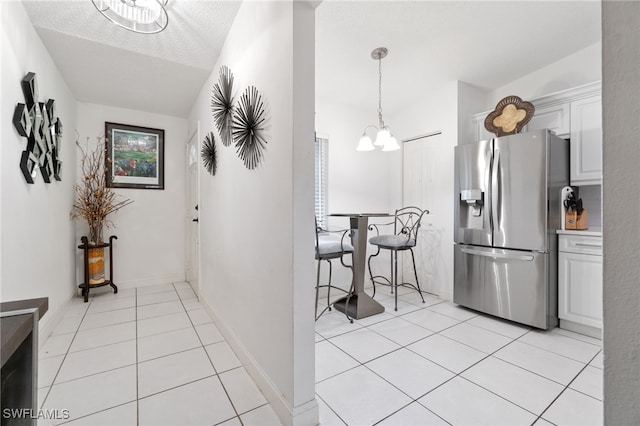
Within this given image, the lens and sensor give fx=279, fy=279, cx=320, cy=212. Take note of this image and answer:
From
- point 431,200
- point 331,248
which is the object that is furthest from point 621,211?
point 431,200

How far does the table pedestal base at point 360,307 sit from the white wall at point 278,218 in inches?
47.5

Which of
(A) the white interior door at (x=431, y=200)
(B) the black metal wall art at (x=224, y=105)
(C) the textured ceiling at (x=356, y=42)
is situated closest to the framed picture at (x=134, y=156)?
(C) the textured ceiling at (x=356, y=42)

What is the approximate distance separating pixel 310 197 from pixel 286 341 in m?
0.75

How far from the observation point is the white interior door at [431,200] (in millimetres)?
3396

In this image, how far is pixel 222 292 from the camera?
2469 millimetres

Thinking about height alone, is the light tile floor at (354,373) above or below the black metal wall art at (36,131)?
below

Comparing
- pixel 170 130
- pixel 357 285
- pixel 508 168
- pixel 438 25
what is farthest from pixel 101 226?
pixel 508 168

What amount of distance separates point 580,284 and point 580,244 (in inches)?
13.7

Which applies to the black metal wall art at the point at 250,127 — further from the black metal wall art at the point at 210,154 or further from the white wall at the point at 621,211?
the white wall at the point at 621,211

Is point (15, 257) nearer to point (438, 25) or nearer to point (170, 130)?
point (170, 130)

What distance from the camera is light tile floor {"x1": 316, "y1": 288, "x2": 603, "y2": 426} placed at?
58.3 inches

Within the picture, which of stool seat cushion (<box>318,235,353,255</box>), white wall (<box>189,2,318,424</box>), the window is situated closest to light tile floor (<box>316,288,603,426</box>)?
white wall (<box>189,2,318,424</box>)

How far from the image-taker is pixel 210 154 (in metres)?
2.76

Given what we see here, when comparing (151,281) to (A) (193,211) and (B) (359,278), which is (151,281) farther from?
(B) (359,278)
